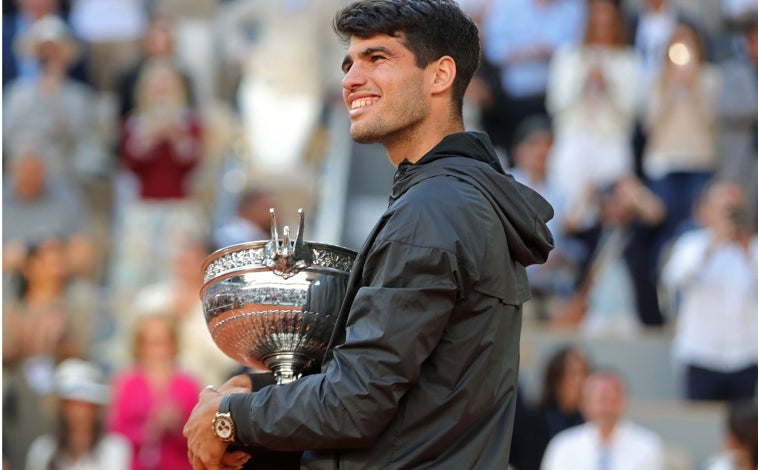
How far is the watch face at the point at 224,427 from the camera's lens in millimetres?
3568

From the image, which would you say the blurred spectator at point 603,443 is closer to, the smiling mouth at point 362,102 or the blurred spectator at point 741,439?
the blurred spectator at point 741,439

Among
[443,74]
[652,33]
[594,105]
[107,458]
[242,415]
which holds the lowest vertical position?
[107,458]

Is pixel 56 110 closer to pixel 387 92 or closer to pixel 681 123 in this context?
pixel 681 123

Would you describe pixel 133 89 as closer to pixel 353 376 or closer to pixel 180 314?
pixel 180 314

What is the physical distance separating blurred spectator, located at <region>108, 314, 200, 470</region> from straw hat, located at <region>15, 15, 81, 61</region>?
12.9 ft

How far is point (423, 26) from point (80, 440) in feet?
19.4

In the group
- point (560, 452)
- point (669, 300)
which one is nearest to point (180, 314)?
point (560, 452)

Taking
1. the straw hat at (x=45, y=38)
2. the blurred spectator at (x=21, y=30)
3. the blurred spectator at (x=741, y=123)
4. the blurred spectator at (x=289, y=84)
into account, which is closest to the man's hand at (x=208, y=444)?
the blurred spectator at (x=741, y=123)

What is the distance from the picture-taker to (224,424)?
358cm

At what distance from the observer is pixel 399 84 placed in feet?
12.2

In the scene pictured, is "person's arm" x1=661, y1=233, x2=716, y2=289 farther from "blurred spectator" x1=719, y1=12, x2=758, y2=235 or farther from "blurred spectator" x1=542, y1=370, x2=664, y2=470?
"blurred spectator" x1=719, y1=12, x2=758, y2=235

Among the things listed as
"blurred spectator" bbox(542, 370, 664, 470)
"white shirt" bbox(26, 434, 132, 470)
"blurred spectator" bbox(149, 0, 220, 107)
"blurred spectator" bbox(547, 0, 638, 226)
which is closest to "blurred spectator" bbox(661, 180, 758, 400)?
"blurred spectator" bbox(542, 370, 664, 470)

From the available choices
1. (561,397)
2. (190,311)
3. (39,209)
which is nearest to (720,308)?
(561,397)

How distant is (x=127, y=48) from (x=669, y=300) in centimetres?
542
